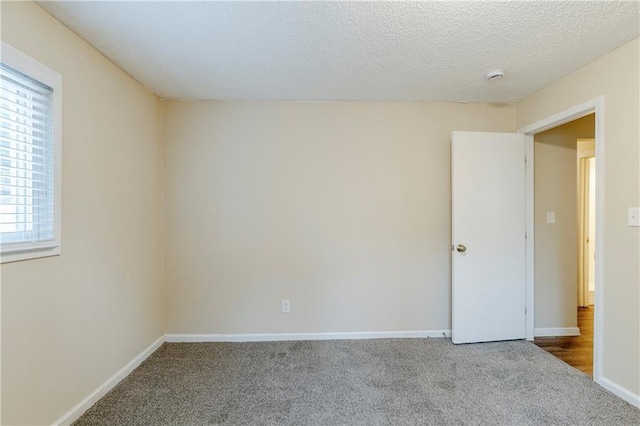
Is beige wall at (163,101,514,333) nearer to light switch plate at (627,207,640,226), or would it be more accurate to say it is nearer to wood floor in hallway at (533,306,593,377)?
wood floor in hallway at (533,306,593,377)

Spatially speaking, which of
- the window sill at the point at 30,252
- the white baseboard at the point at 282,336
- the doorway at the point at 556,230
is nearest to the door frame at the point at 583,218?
the doorway at the point at 556,230

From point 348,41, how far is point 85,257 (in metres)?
2.18

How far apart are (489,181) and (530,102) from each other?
0.84 metres

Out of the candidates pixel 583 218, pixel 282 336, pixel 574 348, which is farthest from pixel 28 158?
pixel 583 218

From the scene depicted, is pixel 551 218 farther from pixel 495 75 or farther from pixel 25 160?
pixel 25 160

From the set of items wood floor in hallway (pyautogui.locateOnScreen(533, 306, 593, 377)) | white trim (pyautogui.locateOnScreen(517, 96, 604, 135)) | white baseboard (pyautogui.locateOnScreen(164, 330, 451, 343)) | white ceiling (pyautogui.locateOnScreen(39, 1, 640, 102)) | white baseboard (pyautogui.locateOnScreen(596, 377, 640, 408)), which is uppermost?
white ceiling (pyautogui.locateOnScreen(39, 1, 640, 102))

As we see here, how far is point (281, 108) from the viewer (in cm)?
298

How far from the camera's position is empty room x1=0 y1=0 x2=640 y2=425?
1678 millimetres

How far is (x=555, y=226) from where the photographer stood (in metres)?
3.07

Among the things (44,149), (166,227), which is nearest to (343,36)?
(44,149)

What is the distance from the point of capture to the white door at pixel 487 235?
9.34 feet

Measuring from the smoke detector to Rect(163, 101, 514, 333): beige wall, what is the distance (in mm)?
619

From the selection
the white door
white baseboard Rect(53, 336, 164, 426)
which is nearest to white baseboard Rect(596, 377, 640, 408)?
the white door

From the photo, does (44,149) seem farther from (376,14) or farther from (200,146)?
(376,14)
